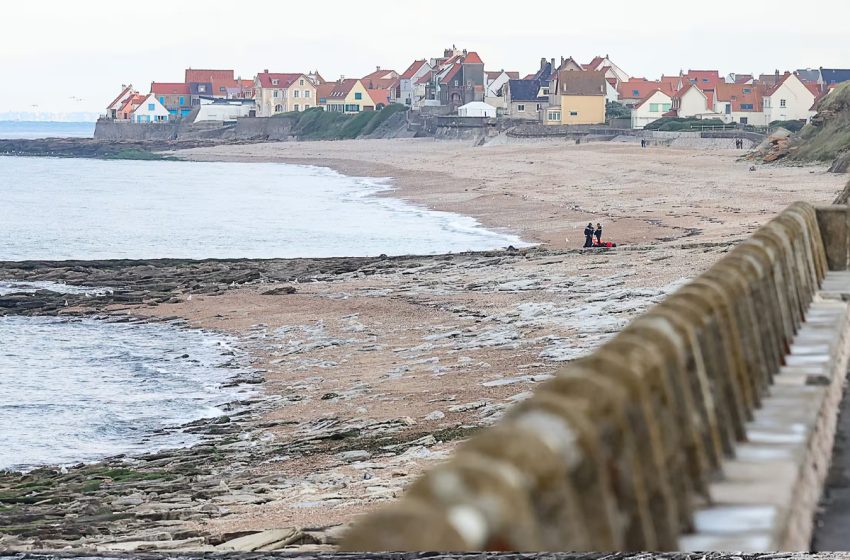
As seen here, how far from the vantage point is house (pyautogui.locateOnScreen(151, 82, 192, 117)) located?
19262cm

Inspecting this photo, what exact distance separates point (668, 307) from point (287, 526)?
797 cm

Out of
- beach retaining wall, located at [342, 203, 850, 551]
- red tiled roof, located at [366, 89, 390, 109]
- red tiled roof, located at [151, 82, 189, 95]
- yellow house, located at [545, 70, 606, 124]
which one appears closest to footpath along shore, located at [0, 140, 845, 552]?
beach retaining wall, located at [342, 203, 850, 551]

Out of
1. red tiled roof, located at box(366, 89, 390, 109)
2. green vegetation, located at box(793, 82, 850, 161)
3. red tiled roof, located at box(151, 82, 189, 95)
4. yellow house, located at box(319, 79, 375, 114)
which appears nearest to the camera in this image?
green vegetation, located at box(793, 82, 850, 161)

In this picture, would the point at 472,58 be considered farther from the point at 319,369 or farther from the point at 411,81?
the point at 319,369

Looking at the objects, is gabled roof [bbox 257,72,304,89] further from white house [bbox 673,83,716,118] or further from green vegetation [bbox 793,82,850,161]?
green vegetation [bbox 793,82,850,161]

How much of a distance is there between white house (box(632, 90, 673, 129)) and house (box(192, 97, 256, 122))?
7726cm

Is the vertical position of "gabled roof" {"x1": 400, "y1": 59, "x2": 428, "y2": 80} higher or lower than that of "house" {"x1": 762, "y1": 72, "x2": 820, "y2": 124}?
higher

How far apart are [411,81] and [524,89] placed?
32018 mm

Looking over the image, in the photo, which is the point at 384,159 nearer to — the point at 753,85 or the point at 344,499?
the point at 753,85

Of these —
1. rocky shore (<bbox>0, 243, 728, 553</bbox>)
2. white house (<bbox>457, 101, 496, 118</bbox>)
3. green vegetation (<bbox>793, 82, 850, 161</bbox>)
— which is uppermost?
white house (<bbox>457, 101, 496, 118</bbox>)

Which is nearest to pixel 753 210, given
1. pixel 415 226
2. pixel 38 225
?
pixel 415 226

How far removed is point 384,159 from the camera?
11612cm

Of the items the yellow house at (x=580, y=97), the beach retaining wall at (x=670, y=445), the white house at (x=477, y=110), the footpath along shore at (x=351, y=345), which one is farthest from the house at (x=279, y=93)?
the beach retaining wall at (x=670, y=445)

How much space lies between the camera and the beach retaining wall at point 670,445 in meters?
1.90
